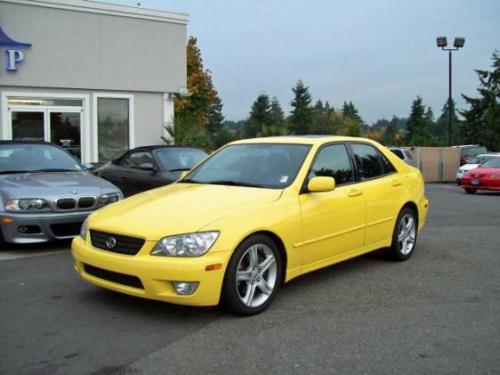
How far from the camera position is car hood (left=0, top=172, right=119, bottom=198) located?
7438 millimetres

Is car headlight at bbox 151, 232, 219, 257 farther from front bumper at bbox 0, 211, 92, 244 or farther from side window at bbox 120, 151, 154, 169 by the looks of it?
side window at bbox 120, 151, 154, 169

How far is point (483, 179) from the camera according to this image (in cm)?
1878

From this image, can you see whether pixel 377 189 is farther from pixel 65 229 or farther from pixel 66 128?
pixel 66 128

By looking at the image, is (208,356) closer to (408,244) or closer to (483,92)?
(408,244)

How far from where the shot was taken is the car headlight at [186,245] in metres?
4.50

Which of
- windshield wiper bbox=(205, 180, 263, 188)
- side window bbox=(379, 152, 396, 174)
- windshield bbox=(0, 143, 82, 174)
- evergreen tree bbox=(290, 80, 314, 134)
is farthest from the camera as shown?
evergreen tree bbox=(290, 80, 314, 134)

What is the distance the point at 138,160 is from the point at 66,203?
144 inches

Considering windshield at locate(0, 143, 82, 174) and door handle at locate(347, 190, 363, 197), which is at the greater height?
windshield at locate(0, 143, 82, 174)

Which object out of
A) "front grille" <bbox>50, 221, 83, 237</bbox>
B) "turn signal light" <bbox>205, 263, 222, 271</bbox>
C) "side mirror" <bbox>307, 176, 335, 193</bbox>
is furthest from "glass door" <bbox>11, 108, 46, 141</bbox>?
"turn signal light" <bbox>205, 263, 222, 271</bbox>

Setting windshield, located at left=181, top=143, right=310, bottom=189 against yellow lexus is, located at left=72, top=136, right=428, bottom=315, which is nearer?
yellow lexus is, located at left=72, top=136, right=428, bottom=315

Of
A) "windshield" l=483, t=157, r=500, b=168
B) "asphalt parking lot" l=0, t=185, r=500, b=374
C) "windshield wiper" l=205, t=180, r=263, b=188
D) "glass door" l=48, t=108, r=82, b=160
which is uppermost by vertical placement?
"glass door" l=48, t=108, r=82, b=160

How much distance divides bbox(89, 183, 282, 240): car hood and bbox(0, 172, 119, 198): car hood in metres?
2.32

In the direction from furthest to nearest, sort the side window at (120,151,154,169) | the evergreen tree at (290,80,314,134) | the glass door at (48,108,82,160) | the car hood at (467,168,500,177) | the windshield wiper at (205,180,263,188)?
the evergreen tree at (290,80,314,134)
the car hood at (467,168,500,177)
the glass door at (48,108,82,160)
the side window at (120,151,154,169)
the windshield wiper at (205,180,263,188)

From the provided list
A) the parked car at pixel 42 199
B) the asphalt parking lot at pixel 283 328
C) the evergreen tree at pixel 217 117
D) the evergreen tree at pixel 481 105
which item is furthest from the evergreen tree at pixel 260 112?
the asphalt parking lot at pixel 283 328
